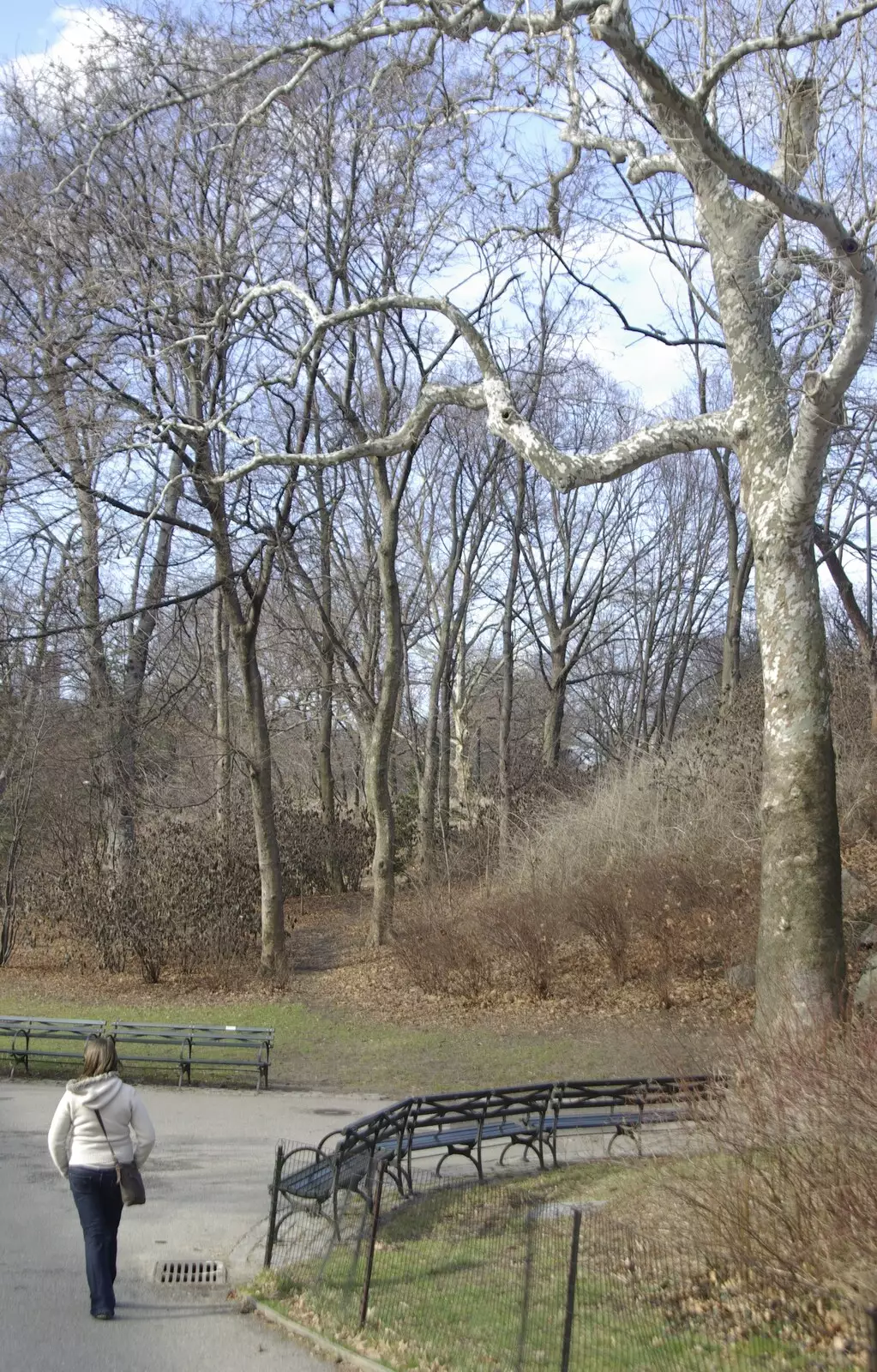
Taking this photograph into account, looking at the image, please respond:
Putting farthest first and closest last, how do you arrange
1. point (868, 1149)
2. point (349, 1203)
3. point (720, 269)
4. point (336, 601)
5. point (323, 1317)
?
point (336, 601) < point (720, 269) < point (349, 1203) < point (323, 1317) < point (868, 1149)

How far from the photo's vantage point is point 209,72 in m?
13.4

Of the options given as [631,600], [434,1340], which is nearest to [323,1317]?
[434,1340]

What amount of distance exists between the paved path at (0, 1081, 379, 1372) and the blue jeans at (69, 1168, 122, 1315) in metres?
0.14

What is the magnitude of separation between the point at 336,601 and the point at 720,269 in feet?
68.7

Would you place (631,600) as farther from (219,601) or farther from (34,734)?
(34,734)

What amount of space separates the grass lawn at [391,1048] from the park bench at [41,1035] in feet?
1.20

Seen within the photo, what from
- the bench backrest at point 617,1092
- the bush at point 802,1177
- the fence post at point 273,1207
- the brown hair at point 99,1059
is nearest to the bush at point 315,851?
the bench backrest at point 617,1092

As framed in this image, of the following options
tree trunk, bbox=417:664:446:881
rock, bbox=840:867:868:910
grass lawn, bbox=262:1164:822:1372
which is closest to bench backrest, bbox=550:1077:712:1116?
grass lawn, bbox=262:1164:822:1372

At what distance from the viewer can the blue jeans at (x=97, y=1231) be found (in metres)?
6.03

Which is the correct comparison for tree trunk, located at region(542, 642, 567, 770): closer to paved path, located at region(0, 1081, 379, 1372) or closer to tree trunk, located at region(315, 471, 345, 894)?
tree trunk, located at region(315, 471, 345, 894)

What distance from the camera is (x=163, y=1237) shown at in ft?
24.5

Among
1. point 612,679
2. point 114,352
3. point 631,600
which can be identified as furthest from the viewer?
point 612,679

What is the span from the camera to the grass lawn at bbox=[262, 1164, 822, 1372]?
512 centimetres

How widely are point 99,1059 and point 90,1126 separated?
33 centimetres
